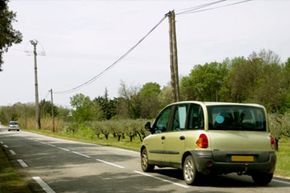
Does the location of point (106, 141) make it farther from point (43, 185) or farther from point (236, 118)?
point (236, 118)

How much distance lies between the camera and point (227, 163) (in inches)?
420

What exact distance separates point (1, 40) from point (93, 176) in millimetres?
10915

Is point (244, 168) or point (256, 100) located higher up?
point (256, 100)

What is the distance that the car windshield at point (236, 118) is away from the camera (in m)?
10.9

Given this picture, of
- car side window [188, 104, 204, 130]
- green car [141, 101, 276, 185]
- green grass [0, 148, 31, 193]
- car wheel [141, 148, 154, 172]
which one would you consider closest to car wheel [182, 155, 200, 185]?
green car [141, 101, 276, 185]

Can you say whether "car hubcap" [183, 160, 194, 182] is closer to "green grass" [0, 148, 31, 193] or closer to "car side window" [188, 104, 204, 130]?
"car side window" [188, 104, 204, 130]

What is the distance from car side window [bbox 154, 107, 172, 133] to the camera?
1275 centimetres

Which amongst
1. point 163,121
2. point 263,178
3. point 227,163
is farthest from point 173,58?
point 227,163

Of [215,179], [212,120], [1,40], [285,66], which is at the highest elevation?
[285,66]

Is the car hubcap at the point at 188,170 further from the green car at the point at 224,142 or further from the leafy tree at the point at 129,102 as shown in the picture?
the leafy tree at the point at 129,102

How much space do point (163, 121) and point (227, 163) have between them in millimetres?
2810

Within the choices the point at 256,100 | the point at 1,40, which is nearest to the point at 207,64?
the point at 256,100

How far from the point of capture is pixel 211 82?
4023 inches

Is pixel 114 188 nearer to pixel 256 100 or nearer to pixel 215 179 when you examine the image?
pixel 215 179
